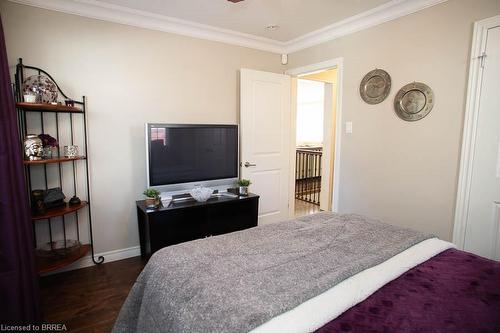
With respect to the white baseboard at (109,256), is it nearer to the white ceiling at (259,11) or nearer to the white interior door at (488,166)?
the white ceiling at (259,11)

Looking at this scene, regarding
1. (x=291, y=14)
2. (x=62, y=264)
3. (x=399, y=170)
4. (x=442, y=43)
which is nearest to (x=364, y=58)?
(x=442, y=43)

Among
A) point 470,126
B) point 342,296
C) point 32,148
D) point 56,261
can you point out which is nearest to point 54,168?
point 32,148

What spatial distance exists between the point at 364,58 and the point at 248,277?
2600 mm

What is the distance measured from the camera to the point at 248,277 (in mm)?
1137

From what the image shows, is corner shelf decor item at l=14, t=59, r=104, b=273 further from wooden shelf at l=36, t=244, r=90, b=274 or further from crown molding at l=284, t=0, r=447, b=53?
crown molding at l=284, t=0, r=447, b=53

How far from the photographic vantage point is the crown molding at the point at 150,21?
2.39 meters

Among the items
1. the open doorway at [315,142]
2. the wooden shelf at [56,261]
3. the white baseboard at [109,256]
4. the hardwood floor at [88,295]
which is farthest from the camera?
the open doorway at [315,142]

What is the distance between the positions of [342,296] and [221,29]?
3.02m

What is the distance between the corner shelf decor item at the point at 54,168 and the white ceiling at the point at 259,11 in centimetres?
101

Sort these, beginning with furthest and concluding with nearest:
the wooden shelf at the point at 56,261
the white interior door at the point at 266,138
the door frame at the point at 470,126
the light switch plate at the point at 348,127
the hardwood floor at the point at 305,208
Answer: the hardwood floor at the point at 305,208 → the white interior door at the point at 266,138 → the light switch plate at the point at 348,127 → the wooden shelf at the point at 56,261 → the door frame at the point at 470,126

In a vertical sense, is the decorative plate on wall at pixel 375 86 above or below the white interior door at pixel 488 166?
above

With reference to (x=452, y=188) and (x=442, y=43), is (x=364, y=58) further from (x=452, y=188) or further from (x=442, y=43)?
(x=452, y=188)

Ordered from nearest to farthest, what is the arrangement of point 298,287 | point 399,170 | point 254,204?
1. point 298,287
2. point 399,170
3. point 254,204

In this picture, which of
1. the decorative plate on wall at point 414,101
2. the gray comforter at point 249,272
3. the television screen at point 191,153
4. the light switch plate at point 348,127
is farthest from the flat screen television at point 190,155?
the decorative plate on wall at point 414,101
